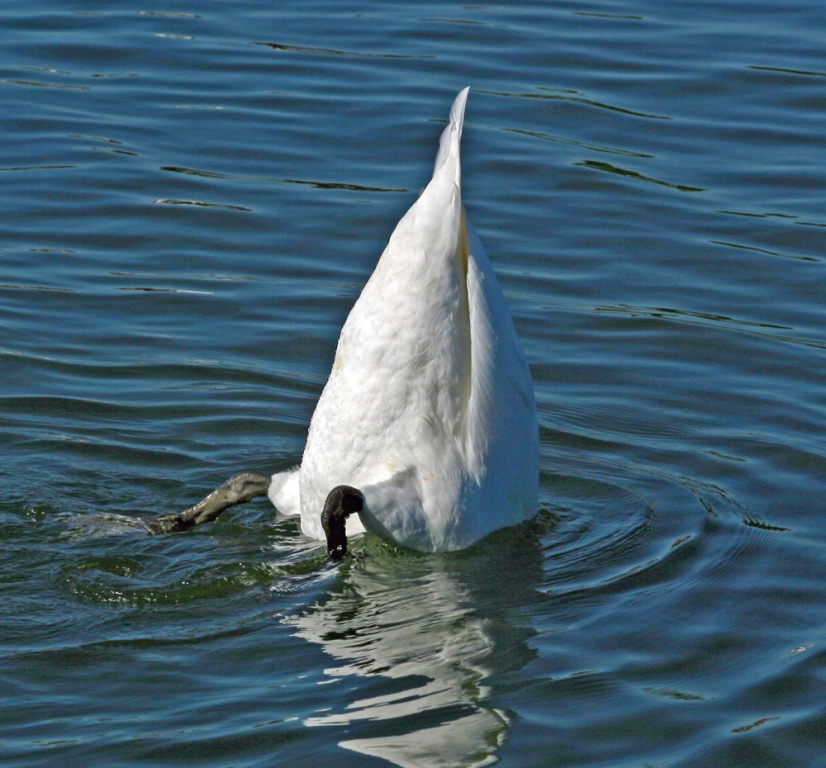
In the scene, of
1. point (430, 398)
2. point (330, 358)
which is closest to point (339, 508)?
point (430, 398)

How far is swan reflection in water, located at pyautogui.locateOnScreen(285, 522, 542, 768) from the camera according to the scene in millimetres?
4481

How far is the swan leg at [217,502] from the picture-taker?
6.09 metres

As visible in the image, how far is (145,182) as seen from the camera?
973 centimetres

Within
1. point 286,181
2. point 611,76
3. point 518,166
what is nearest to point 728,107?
point 611,76

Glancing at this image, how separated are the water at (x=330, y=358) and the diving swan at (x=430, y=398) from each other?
0.80ft

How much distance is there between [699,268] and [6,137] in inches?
183

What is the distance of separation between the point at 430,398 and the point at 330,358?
259cm

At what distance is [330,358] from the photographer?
7.93 meters

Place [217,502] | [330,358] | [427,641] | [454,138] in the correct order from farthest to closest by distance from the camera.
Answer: [330,358] → [217,502] → [454,138] → [427,641]

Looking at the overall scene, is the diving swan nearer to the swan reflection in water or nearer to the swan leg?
the swan reflection in water

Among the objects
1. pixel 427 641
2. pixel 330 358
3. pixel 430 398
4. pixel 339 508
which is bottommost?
pixel 427 641

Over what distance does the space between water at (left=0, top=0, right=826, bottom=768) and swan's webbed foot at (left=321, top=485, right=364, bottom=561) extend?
238 millimetres

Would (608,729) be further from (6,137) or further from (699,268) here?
(6,137)

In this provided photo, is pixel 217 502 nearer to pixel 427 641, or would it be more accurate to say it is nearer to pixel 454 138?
pixel 427 641
